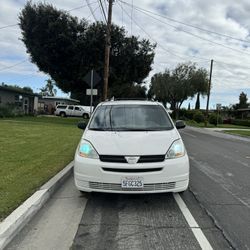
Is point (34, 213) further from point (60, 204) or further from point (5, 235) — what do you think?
point (5, 235)

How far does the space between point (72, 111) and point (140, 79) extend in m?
19.2

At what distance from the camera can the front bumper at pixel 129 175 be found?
5332 mm

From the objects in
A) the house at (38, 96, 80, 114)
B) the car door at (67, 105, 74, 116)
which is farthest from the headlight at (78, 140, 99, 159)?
the house at (38, 96, 80, 114)

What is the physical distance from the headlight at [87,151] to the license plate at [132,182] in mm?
590

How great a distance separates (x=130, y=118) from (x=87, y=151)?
5.00ft

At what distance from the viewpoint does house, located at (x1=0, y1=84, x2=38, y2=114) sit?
34.5 metres

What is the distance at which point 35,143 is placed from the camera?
1229cm

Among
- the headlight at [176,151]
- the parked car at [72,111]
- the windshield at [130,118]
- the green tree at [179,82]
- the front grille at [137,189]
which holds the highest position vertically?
the green tree at [179,82]

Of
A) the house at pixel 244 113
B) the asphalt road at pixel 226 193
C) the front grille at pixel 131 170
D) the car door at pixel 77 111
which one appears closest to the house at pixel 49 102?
the car door at pixel 77 111

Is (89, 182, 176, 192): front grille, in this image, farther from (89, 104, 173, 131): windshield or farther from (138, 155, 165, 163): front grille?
(89, 104, 173, 131): windshield

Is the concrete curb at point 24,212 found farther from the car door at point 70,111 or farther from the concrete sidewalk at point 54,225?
the car door at point 70,111

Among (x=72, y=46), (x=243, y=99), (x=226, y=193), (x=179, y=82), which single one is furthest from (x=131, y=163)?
(x=243, y=99)

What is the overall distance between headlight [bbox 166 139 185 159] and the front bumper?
Answer: 0.08 metres

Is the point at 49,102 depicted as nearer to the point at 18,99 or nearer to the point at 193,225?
the point at 18,99
